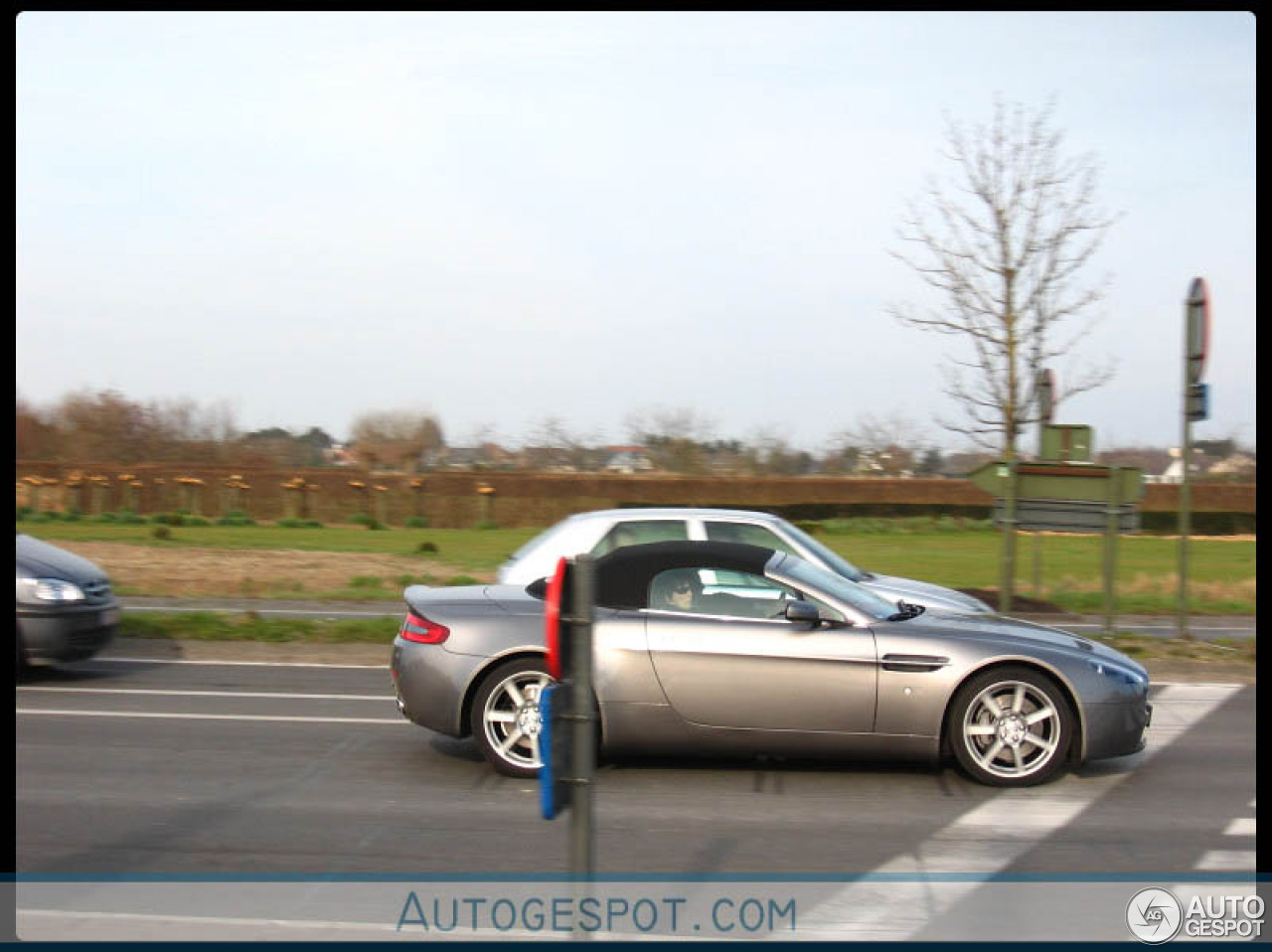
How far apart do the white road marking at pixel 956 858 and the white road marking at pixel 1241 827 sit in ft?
2.36

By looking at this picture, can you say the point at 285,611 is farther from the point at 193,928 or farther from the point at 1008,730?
the point at 193,928

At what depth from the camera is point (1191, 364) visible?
1348cm

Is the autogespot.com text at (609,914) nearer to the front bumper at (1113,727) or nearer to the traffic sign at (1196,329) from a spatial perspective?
the front bumper at (1113,727)

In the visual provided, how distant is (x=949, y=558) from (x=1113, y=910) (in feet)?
72.0

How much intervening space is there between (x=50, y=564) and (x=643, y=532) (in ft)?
15.8

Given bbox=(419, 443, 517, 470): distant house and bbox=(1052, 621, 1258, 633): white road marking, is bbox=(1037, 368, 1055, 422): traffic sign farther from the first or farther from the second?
bbox=(419, 443, 517, 470): distant house

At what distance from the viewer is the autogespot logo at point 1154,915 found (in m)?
5.26

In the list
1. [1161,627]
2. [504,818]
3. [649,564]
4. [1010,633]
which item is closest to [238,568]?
[1161,627]

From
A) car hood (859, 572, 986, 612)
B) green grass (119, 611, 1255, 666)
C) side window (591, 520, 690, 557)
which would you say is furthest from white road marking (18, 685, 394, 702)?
car hood (859, 572, 986, 612)

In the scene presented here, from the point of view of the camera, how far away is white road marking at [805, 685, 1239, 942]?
5359 millimetres

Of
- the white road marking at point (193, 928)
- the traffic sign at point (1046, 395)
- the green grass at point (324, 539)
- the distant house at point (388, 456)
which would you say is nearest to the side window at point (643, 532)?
the white road marking at point (193, 928)

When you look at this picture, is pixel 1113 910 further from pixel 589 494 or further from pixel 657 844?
pixel 589 494

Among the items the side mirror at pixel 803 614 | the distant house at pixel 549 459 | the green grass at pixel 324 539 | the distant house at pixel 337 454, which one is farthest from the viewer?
the distant house at pixel 337 454

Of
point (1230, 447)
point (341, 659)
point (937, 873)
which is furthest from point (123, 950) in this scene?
point (1230, 447)
